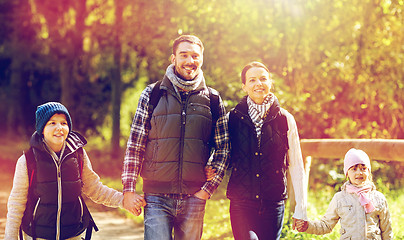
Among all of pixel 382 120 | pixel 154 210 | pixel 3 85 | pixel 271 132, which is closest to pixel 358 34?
pixel 382 120

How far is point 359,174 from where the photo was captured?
4.02m

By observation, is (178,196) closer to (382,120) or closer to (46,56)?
(382,120)

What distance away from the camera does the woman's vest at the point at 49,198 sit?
12.2ft

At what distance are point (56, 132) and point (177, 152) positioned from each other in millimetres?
917

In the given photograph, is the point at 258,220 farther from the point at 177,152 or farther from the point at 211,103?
the point at 211,103

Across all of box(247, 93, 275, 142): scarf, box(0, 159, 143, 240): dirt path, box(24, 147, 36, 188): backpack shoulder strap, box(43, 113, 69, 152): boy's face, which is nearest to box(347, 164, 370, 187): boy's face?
box(247, 93, 275, 142): scarf

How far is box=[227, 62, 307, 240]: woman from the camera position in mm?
3984

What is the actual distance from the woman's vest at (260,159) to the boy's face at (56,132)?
1332 millimetres

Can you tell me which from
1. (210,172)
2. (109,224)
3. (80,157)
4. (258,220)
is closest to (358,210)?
(258,220)

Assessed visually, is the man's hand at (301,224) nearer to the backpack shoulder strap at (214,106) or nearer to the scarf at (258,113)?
the scarf at (258,113)

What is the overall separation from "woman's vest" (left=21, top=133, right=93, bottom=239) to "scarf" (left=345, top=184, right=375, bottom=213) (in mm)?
2132

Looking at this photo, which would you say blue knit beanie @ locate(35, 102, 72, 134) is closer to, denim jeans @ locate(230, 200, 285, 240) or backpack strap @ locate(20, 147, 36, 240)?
backpack strap @ locate(20, 147, 36, 240)

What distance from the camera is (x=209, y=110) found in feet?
13.6

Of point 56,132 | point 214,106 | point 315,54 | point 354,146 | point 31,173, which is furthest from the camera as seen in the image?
point 315,54
